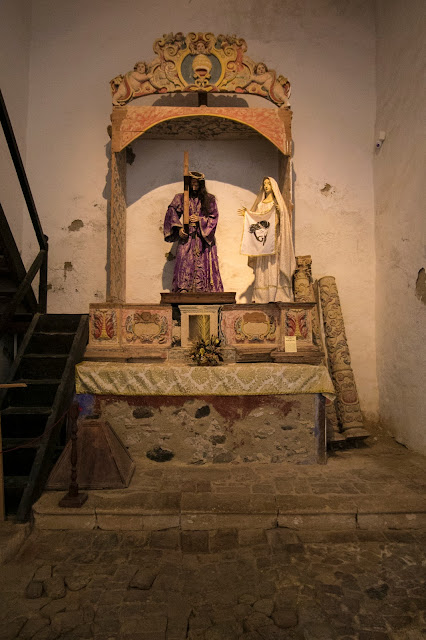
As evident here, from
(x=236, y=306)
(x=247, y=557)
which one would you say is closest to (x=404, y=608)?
(x=247, y=557)

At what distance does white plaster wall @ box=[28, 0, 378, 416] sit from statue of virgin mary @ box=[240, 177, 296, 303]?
1.15m

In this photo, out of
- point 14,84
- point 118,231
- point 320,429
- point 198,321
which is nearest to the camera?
point 320,429

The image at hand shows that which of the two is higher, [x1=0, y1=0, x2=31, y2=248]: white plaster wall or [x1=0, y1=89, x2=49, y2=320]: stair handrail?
[x1=0, y1=0, x2=31, y2=248]: white plaster wall

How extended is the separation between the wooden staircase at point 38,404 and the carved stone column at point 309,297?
10.0 ft

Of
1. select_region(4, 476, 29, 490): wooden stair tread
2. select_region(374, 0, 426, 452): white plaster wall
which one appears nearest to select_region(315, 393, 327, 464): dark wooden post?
select_region(374, 0, 426, 452): white plaster wall

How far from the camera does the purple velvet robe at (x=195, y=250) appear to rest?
20.4 ft

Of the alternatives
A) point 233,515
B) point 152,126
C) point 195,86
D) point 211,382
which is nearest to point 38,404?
point 211,382

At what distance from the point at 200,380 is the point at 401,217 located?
12.5 feet

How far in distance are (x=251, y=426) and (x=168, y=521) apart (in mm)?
1471

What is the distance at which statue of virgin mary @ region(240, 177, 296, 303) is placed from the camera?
577 centimetres

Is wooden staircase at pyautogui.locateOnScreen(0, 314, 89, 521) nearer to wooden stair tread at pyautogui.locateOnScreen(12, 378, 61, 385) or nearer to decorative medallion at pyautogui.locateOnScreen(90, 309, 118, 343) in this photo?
wooden stair tread at pyautogui.locateOnScreen(12, 378, 61, 385)

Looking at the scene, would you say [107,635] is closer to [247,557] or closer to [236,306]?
[247,557]

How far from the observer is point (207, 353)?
4934 mm

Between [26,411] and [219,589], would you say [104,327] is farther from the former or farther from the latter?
[219,589]
